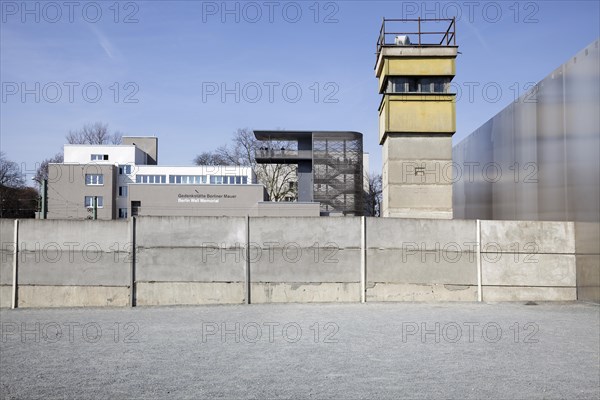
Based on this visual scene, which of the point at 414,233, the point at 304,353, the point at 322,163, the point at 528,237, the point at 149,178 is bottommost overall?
the point at 304,353

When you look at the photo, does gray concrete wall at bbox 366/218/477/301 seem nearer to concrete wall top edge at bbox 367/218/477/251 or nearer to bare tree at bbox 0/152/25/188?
concrete wall top edge at bbox 367/218/477/251

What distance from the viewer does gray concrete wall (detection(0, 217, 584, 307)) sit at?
1445cm

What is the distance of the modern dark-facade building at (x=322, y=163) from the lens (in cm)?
6059

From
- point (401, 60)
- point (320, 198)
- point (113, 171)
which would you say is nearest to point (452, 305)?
point (401, 60)

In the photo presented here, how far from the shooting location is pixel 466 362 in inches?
298

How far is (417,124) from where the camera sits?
22062 millimetres

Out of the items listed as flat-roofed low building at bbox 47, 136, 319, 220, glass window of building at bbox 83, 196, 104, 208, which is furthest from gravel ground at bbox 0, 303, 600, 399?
glass window of building at bbox 83, 196, 104, 208

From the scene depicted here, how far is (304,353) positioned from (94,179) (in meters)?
71.0

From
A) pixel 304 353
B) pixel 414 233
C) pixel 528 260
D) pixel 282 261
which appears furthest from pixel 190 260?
pixel 528 260

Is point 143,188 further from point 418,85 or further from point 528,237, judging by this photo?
point 528,237

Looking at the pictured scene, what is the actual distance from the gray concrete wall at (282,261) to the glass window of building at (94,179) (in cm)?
6174

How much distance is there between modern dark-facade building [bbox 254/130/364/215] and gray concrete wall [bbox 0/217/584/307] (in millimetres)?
44557

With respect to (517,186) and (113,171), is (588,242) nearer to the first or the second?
(517,186)

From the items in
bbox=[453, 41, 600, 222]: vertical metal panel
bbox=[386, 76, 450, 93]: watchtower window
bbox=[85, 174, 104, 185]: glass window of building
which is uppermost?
bbox=[85, 174, 104, 185]: glass window of building
